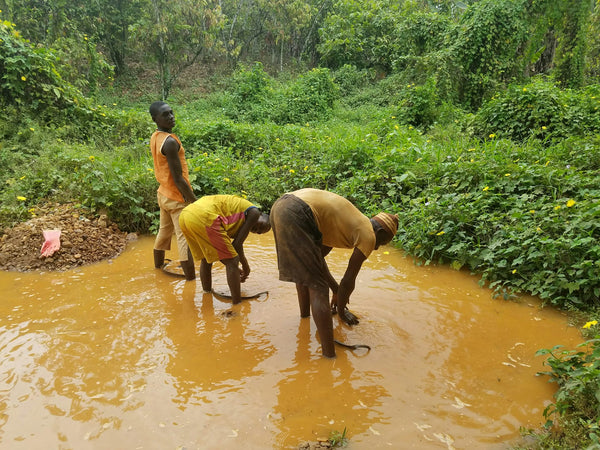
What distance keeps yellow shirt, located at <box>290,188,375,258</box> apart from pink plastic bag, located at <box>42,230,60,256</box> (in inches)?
136

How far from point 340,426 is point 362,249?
110cm

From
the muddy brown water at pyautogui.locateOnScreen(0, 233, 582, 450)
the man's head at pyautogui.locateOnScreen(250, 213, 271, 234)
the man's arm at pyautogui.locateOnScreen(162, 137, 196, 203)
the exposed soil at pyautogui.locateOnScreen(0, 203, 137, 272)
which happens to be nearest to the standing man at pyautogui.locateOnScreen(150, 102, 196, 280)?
the man's arm at pyautogui.locateOnScreen(162, 137, 196, 203)

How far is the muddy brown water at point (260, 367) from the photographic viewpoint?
2.24 meters

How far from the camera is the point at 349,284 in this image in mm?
2879

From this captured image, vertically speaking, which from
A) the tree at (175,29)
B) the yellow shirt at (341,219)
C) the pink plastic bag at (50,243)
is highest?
the tree at (175,29)

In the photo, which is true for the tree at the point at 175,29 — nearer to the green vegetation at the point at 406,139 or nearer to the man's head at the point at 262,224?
the green vegetation at the point at 406,139

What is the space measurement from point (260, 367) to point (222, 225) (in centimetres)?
123

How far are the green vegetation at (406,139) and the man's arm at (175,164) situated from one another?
1.90 metres

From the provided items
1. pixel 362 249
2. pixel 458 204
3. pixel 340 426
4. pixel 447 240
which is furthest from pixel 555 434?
pixel 458 204

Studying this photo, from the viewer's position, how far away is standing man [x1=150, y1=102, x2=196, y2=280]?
12.4 ft

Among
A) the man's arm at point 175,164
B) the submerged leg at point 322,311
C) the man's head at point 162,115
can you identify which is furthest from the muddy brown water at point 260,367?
the man's head at point 162,115

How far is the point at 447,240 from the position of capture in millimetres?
4469

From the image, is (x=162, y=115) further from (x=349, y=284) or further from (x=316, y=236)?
(x=349, y=284)

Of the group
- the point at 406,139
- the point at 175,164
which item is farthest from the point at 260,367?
the point at 406,139
